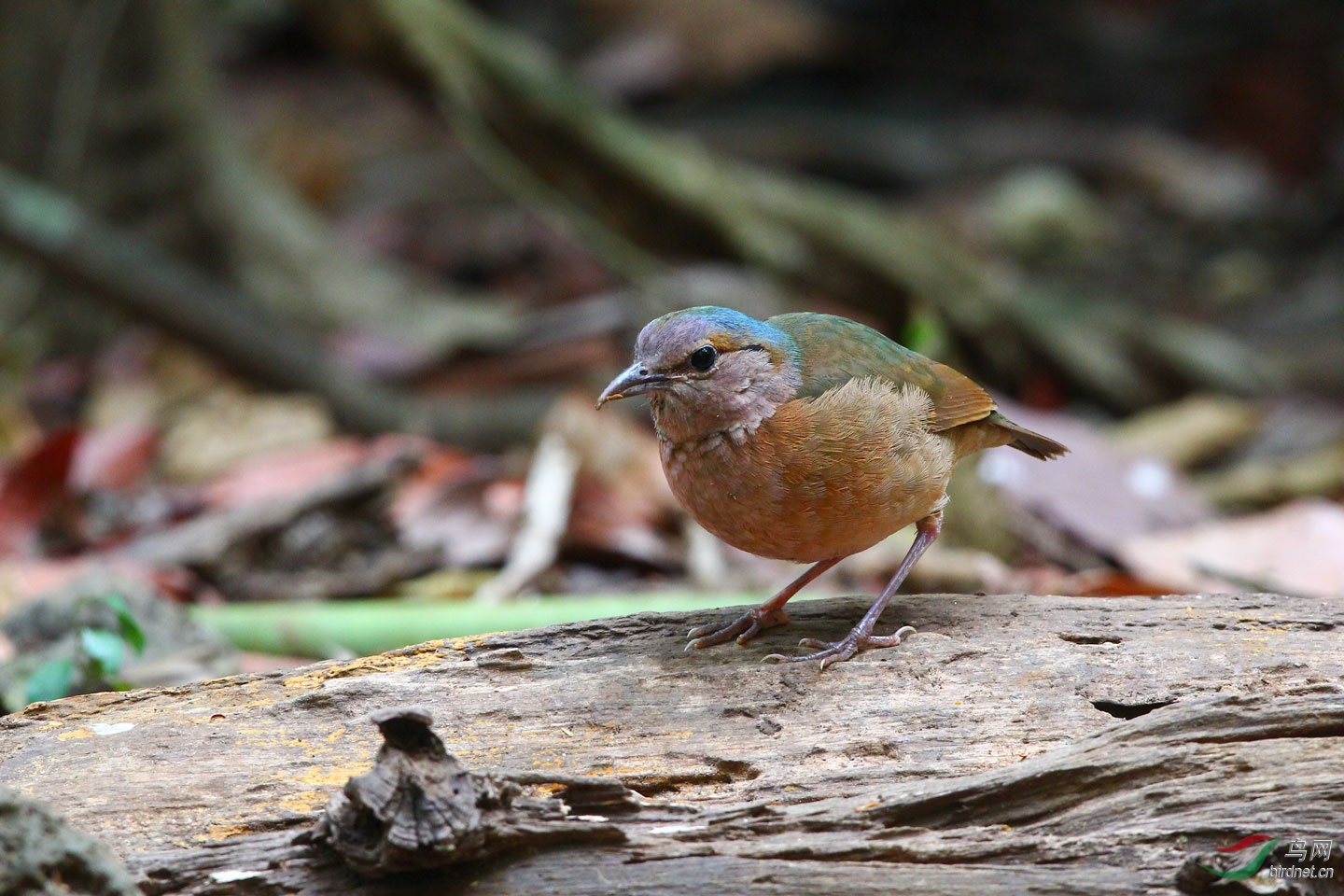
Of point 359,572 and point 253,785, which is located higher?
point 359,572

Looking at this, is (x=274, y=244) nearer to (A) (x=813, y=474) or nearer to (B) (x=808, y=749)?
(A) (x=813, y=474)

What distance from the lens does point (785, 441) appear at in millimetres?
3164

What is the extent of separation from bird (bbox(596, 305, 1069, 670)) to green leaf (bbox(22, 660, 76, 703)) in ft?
5.12

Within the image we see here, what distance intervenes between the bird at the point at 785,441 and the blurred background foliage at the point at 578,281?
4.05ft

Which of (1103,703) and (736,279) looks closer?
(1103,703)

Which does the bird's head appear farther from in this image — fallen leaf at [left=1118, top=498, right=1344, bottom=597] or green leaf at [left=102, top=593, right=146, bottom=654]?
fallen leaf at [left=1118, top=498, right=1344, bottom=597]

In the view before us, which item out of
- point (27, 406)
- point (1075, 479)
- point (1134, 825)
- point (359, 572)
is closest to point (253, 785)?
point (1134, 825)

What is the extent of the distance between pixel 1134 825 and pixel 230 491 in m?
4.70

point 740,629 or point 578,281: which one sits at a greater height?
point 578,281

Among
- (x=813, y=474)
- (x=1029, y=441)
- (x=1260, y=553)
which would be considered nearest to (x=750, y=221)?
(x=1260, y=553)

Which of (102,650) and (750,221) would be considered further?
(750,221)

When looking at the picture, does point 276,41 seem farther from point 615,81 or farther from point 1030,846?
point 1030,846

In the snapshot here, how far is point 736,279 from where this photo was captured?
24.2 ft

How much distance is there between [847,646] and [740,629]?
1.01ft
